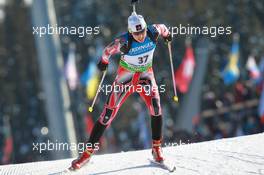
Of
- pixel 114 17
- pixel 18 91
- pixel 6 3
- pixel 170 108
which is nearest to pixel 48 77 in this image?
pixel 170 108

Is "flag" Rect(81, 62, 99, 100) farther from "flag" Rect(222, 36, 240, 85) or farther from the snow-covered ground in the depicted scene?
the snow-covered ground

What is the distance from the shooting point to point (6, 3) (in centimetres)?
2645

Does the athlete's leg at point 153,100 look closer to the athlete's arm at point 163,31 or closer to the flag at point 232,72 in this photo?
the athlete's arm at point 163,31

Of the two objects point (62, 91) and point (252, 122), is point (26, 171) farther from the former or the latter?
point (252, 122)

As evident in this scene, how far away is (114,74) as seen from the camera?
19.8 meters

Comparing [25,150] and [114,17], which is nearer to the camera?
[25,150]

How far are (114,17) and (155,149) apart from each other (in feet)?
49.1

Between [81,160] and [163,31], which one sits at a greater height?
[163,31]

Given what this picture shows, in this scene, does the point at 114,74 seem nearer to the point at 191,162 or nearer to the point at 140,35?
the point at 191,162

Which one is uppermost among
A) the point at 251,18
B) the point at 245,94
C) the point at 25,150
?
the point at 251,18

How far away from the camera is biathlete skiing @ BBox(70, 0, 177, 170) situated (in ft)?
21.4

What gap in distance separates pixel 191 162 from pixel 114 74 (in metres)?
12.8

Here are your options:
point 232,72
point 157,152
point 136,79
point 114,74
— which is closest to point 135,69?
point 136,79

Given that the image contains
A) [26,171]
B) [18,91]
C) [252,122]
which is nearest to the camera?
[26,171]
